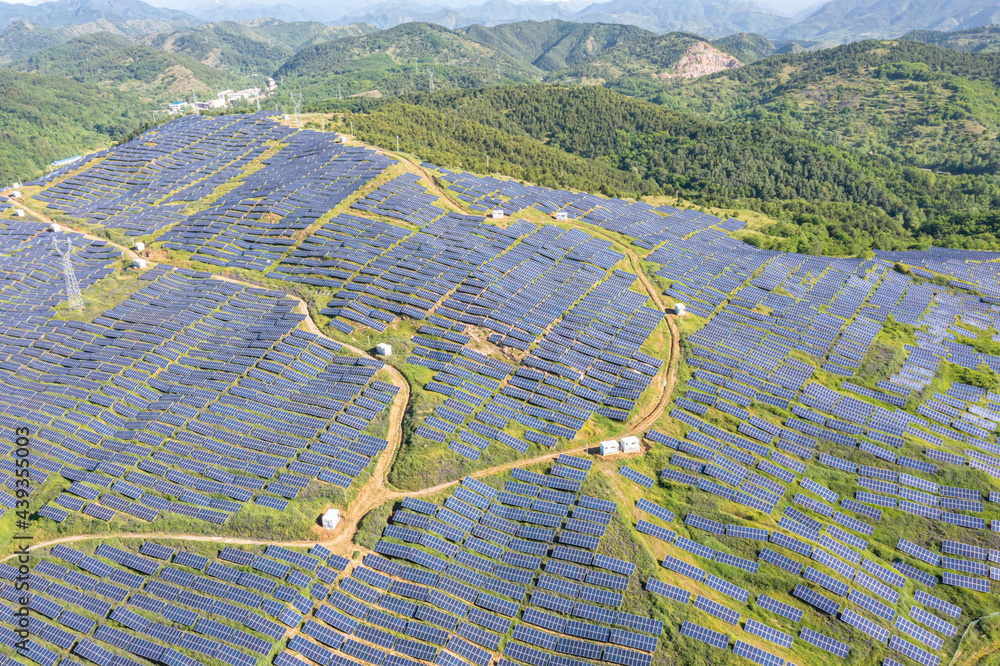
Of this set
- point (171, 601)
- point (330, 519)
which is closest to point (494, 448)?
point (330, 519)

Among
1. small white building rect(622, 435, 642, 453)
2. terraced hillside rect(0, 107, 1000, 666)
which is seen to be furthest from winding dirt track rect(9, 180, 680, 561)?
small white building rect(622, 435, 642, 453)

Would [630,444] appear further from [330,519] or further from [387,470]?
[330,519]

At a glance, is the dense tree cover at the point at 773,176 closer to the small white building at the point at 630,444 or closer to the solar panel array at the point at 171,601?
the small white building at the point at 630,444

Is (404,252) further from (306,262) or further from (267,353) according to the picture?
(267,353)

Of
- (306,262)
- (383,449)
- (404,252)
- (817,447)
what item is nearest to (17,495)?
(383,449)

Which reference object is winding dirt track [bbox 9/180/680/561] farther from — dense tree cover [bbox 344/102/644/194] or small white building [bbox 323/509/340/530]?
dense tree cover [bbox 344/102/644/194]

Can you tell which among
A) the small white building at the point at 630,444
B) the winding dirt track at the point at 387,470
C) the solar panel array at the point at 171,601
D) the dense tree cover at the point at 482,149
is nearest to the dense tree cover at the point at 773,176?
the dense tree cover at the point at 482,149
